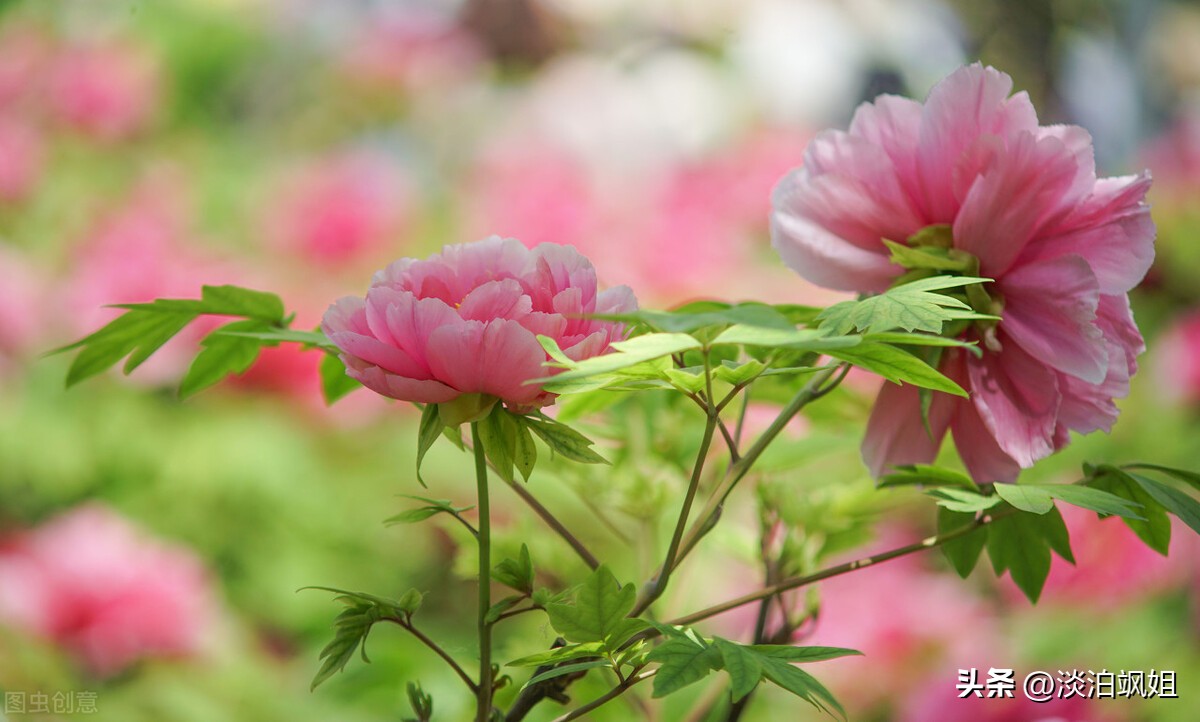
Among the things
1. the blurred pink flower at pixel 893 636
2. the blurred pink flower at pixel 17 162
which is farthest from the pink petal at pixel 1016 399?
the blurred pink flower at pixel 17 162

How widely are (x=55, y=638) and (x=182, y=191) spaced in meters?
0.71

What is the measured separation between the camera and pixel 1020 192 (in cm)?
24

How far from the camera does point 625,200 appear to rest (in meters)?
1.17

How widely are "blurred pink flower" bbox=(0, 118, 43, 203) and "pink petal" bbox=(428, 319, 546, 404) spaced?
119 centimetres

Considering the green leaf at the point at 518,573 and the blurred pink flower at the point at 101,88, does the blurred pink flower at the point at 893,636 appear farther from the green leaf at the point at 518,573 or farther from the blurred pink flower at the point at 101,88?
the blurred pink flower at the point at 101,88

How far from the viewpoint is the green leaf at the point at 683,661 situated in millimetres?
197

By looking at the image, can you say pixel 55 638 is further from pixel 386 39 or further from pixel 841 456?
pixel 386 39

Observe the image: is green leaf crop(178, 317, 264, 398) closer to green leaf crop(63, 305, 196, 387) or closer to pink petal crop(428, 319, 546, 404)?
green leaf crop(63, 305, 196, 387)

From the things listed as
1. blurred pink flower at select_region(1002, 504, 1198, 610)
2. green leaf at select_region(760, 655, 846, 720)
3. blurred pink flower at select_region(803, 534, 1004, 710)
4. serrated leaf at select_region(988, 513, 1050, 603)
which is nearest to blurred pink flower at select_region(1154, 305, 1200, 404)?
blurred pink flower at select_region(1002, 504, 1198, 610)

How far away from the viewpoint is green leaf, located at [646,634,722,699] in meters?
0.20

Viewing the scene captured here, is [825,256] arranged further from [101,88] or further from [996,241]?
[101,88]

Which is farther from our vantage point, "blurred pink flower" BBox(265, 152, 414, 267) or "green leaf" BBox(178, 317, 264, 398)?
"blurred pink flower" BBox(265, 152, 414, 267)

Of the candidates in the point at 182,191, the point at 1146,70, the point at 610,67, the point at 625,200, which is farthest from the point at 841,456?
the point at 1146,70

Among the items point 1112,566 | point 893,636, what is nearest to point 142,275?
point 893,636
